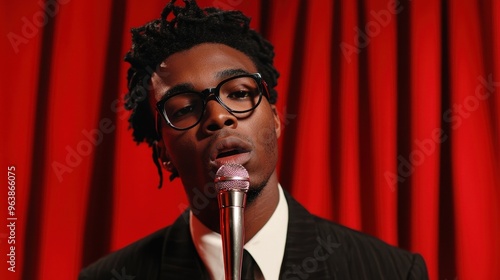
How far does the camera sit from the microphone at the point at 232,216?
695mm

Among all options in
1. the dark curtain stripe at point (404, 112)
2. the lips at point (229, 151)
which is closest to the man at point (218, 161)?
the lips at point (229, 151)

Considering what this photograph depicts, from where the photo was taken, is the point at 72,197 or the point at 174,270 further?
the point at 72,197

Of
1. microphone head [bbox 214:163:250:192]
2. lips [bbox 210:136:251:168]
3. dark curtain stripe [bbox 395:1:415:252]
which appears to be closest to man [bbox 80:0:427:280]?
lips [bbox 210:136:251:168]

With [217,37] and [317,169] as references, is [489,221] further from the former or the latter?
[217,37]

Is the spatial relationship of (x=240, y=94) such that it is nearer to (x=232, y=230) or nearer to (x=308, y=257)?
(x=308, y=257)

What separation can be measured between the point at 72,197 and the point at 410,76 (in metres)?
1.09

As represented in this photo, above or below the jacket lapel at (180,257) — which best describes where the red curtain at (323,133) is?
above

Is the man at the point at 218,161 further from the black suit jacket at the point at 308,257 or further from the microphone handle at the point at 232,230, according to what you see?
the microphone handle at the point at 232,230

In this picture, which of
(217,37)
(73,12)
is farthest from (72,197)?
(217,37)

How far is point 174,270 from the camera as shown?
122cm

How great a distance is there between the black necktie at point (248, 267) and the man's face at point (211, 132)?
0.48 feet

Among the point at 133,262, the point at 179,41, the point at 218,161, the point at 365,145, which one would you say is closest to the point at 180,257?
the point at 133,262

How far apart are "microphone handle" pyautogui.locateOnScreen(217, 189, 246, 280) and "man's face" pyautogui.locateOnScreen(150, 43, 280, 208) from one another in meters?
0.36

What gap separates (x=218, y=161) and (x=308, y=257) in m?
0.29
